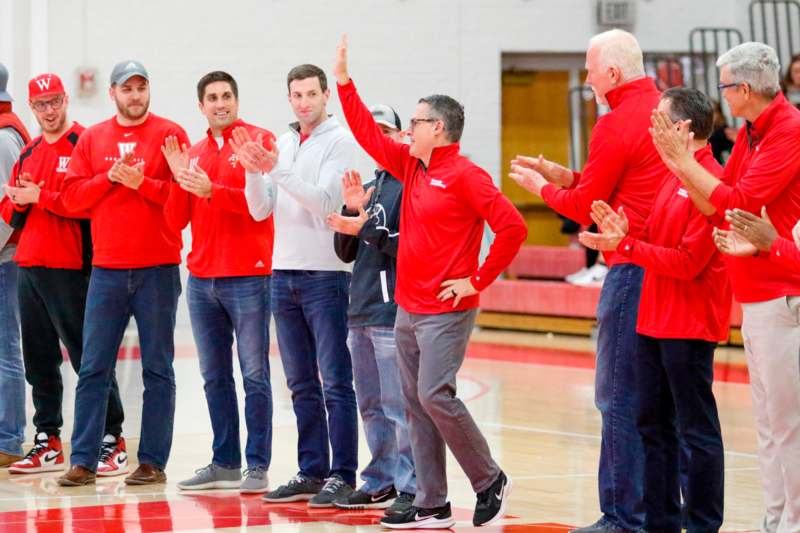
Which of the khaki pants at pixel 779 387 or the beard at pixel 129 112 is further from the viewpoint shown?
the beard at pixel 129 112

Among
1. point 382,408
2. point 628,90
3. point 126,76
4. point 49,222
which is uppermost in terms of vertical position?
point 126,76

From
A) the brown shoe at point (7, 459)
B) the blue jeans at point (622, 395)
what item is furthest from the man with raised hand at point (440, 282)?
the brown shoe at point (7, 459)

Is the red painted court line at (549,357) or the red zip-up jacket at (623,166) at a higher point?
the red zip-up jacket at (623,166)

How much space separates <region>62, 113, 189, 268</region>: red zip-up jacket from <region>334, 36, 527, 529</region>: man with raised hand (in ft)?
4.92

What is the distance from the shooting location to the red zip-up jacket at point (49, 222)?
23.8 feet

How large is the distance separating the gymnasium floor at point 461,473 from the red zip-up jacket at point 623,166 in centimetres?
146

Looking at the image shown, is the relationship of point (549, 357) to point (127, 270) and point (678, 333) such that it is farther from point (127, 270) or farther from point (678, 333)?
point (678, 333)

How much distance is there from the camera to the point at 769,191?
4.78m

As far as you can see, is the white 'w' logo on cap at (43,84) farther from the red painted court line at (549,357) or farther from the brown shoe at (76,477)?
the red painted court line at (549,357)

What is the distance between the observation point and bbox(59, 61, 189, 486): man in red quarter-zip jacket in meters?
6.77

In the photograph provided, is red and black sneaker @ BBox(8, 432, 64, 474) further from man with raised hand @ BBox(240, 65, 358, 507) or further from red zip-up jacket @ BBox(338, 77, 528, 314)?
red zip-up jacket @ BBox(338, 77, 528, 314)

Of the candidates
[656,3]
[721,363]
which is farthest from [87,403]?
[656,3]

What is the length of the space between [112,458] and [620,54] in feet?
11.9

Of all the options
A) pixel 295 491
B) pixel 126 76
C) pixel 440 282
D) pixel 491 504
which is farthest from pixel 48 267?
pixel 491 504
